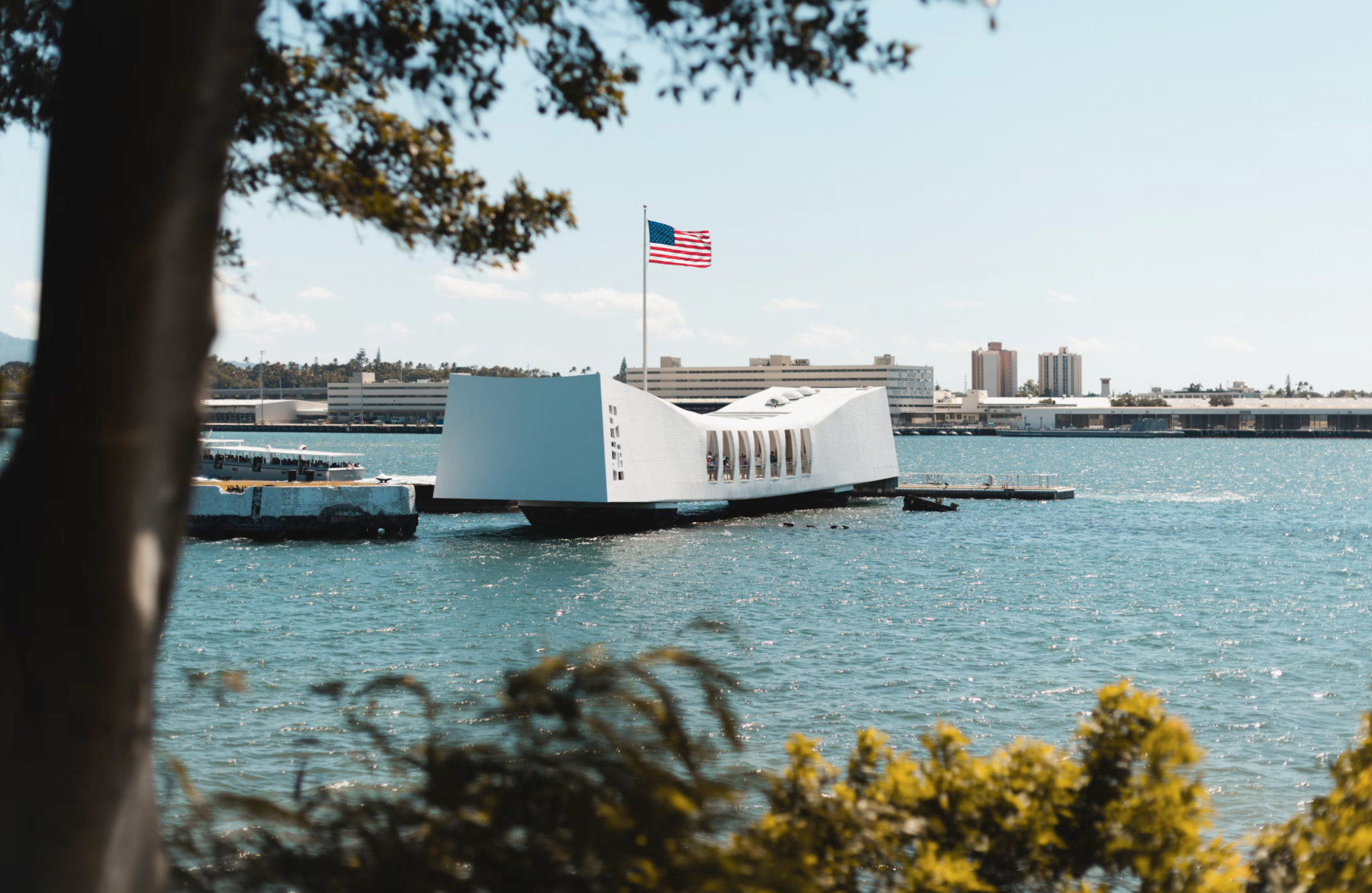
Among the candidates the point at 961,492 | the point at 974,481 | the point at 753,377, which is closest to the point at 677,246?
the point at 961,492

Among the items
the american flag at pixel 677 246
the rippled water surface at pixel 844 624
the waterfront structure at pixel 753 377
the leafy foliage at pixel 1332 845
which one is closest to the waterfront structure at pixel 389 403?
the waterfront structure at pixel 753 377

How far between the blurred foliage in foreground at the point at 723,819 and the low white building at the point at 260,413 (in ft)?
605

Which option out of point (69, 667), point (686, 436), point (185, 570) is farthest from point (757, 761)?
point (686, 436)

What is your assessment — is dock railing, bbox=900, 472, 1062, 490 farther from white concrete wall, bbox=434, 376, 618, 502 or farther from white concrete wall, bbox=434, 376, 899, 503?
white concrete wall, bbox=434, 376, 618, 502

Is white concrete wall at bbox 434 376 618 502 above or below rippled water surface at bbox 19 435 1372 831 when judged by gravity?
above

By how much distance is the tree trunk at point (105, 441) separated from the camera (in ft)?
8.26

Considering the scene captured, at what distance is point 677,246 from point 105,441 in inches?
1475

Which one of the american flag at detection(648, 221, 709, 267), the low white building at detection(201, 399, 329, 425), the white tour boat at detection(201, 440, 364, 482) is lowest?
the white tour boat at detection(201, 440, 364, 482)

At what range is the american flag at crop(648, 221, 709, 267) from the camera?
1529 inches

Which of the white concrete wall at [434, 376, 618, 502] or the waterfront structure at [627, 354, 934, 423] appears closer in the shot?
the white concrete wall at [434, 376, 618, 502]

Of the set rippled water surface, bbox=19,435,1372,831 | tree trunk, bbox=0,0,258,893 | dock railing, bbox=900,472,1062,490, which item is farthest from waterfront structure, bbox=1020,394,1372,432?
tree trunk, bbox=0,0,258,893

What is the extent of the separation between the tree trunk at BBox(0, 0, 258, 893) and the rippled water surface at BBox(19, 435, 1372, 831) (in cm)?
127

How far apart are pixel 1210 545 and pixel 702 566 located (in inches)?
822

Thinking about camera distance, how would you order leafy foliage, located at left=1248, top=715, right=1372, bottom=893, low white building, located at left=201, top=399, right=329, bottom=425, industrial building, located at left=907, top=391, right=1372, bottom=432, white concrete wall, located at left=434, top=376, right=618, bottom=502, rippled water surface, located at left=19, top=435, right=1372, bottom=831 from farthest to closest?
low white building, located at left=201, top=399, right=329, bottom=425
industrial building, located at left=907, top=391, right=1372, bottom=432
white concrete wall, located at left=434, top=376, right=618, bottom=502
rippled water surface, located at left=19, top=435, right=1372, bottom=831
leafy foliage, located at left=1248, top=715, right=1372, bottom=893
